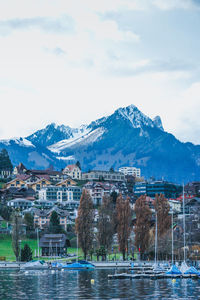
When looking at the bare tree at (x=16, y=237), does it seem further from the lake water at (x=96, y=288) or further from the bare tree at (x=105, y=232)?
the lake water at (x=96, y=288)

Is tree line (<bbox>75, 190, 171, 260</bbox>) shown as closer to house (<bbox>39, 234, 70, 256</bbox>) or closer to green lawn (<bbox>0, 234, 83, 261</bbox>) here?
green lawn (<bbox>0, 234, 83, 261</bbox>)

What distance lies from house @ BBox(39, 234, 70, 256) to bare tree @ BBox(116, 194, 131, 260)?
29.1m

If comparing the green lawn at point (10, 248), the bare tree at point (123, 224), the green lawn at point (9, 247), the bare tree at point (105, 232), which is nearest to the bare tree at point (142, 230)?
the bare tree at point (123, 224)

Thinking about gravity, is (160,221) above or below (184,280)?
above

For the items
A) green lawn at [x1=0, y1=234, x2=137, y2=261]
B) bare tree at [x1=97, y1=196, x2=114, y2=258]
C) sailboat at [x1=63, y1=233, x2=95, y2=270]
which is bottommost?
sailboat at [x1=63, y1=233, x2=95, y2=270]

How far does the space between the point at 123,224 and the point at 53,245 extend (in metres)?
33.5

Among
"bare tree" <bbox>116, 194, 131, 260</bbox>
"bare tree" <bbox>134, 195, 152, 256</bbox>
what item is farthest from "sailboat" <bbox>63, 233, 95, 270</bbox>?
"bare tree" <bbox>134, 195, 152, 256</bbox>

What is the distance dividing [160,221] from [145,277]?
179ft

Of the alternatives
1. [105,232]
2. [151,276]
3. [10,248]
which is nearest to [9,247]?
[10,248]

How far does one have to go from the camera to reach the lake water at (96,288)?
7500 cm

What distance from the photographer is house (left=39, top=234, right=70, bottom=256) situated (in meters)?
176

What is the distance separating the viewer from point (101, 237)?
15412 centimetres

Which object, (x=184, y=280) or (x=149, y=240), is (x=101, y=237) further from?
(x=184, y=280)

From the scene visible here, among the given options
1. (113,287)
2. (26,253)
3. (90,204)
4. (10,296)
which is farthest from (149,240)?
(10,296)
